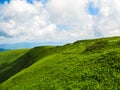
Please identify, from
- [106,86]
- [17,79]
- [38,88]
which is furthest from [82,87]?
[17,79]

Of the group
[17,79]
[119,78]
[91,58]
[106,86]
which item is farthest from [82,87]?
[17,79]

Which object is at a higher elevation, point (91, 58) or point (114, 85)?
point (91, 58)

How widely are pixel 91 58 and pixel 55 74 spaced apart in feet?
33.7

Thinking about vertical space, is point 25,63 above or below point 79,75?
below

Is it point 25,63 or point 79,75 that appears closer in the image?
point 79,75

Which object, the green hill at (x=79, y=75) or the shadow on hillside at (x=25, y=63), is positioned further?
the shadow on hillside at (x=25, y=63)

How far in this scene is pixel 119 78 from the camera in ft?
149

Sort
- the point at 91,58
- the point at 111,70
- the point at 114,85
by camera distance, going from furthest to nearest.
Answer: the point at 91,58
the point at 111,70
the point at 114,85

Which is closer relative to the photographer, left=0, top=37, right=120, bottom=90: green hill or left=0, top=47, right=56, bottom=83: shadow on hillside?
left=0, top=37, right=120, bottom=90: green hill

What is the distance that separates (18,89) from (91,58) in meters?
19.8

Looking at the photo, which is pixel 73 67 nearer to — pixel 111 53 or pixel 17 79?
pixel 111 53

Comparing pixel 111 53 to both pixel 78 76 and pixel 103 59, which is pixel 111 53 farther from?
pixel 78 76

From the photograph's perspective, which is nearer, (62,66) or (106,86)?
(106,86)

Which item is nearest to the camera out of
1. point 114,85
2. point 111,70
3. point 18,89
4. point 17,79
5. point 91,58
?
point 114,85
